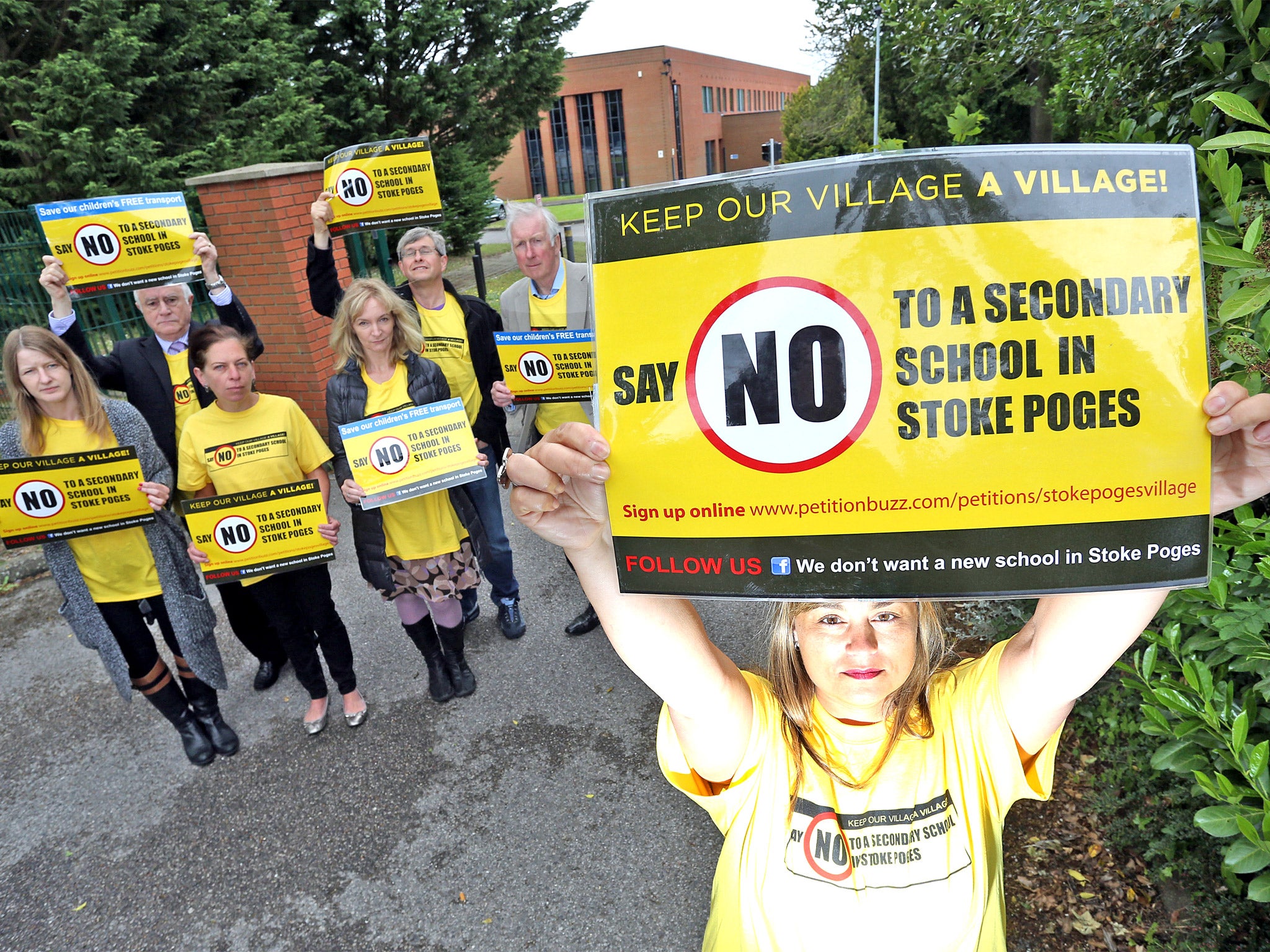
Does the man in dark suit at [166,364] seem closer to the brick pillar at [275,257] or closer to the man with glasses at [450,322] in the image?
the man with glasses at [450,322]

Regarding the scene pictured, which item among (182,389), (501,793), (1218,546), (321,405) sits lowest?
(501,793)

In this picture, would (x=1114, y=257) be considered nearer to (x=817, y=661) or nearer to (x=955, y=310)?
(x=955, y=310)

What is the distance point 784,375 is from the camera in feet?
3.79

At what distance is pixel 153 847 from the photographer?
3455mm

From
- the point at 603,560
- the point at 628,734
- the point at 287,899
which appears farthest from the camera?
the point at 628,734

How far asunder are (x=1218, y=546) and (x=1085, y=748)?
1.80m

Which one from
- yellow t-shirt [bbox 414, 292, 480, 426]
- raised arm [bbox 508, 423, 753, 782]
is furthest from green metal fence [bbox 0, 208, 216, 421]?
raised arm [bbox 508, 423, 753, 782]

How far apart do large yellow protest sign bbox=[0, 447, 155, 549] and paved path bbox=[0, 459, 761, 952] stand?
137 centimetres

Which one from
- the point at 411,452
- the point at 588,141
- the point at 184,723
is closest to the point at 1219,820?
the point at 411,452

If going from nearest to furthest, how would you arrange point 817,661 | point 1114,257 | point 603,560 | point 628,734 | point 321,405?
point 1114,257 → point 603,560 → point 817,661 → point 628,734 → point 321,405

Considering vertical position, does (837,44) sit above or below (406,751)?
above

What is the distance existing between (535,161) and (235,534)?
59.3 metres

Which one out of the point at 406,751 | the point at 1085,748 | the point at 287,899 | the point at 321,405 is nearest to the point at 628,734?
the point at 406,751

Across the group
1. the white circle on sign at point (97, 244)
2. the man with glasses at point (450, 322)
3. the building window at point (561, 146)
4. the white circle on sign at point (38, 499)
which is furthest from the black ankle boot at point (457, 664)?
the building window at point (561, 146)
